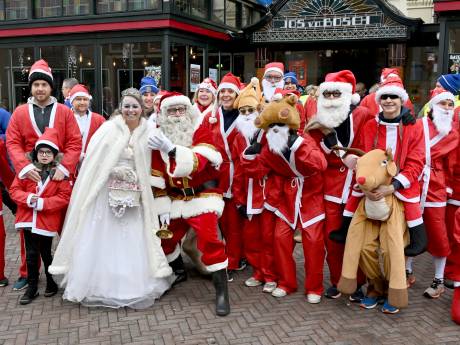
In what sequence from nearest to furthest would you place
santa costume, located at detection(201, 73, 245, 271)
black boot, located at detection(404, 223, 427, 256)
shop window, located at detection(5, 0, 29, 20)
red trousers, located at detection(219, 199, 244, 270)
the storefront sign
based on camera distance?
black boot, located at detection(404, 223, 427, 256), santa costume, located at detection(201, 73, 245, 271), red trousers, located at detection(219, 199, 244, 270), the storefront sign, shop window, located at detection(5, 0, 29, 20)

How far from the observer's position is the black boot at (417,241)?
4.07 metres

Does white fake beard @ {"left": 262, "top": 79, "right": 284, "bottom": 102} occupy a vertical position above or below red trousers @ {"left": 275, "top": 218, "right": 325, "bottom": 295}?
above

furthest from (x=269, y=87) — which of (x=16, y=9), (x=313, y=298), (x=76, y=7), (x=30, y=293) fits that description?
(x=16, y=9)

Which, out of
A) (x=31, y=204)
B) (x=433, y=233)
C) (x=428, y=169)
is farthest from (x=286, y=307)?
(x=31, y=204)

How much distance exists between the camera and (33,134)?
182 inches

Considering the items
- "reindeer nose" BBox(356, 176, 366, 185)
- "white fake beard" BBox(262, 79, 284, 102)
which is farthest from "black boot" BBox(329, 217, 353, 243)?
"white fake beard" BBox(262, 79, 284, 102)

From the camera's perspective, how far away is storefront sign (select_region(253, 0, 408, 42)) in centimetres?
1211

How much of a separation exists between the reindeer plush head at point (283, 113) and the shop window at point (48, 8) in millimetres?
10805

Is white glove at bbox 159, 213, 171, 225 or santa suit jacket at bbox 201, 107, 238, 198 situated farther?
santa suit jacket at bbox 201, 107, 238, 198

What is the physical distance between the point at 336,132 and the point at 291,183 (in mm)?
619

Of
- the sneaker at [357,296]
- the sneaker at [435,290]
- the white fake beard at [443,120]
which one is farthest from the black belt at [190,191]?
the sneaker at [435,290]

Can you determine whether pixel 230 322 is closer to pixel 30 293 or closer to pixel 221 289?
pixel 221 289

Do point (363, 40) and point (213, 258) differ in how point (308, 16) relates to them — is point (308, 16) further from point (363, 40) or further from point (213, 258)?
point (213, 258)

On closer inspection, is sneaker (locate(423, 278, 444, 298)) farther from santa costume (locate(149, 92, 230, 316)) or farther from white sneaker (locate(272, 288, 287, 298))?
santa costume (locate(149, 92, 230, 316))
